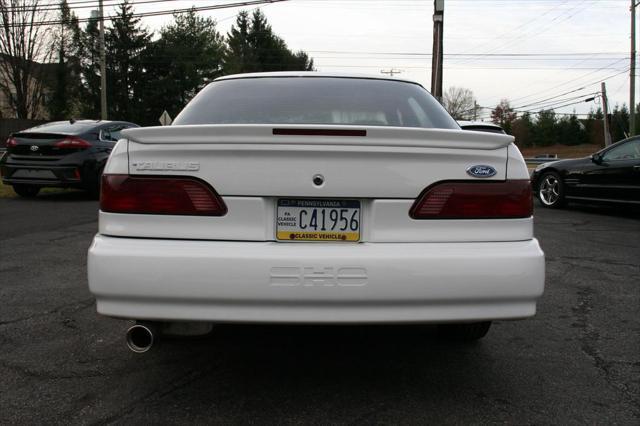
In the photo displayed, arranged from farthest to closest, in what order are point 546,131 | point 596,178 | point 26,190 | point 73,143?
point 546,131, point 26,190, point 73,143, point 596,178

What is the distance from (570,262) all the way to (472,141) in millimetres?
3689

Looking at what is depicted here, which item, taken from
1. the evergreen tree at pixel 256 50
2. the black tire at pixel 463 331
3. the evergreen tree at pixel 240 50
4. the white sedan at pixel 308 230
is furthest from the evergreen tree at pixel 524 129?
the white sedan at pixel 308 230

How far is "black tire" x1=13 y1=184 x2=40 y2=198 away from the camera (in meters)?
10.3

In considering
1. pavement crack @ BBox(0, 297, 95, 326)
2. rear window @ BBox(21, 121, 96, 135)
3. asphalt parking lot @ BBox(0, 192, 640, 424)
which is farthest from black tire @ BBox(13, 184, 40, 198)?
pavement crack @ BBox(0, 297, 95, 326)

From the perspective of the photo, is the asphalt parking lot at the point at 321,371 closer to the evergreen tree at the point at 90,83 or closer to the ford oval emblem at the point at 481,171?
the ford oval emblem at the point at 481,171

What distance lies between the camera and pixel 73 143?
9.78 metres

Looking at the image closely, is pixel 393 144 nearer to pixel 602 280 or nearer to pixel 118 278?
pixel 118 278

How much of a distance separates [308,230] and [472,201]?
717 millimetres

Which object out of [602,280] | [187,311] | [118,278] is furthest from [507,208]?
[602,280]

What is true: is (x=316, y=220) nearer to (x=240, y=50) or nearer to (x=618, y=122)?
(x=240, y=50)

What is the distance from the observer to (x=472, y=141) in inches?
96.5

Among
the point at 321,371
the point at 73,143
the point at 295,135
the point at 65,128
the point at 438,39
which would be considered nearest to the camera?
the point at 295,135

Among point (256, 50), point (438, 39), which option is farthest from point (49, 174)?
point (256, 50)

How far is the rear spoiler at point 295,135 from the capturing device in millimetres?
2365
